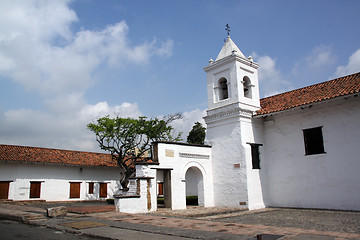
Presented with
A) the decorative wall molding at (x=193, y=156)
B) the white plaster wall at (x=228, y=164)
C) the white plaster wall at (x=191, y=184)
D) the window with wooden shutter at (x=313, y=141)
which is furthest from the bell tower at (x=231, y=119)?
the window with wooden shutter at (x=313, y=141)

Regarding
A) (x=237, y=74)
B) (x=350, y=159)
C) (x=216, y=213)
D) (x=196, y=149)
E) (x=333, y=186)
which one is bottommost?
(x=216, y=213)

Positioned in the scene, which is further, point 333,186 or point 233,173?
point 233,173

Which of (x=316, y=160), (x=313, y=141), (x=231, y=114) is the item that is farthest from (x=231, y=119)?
(x=316, y=160)

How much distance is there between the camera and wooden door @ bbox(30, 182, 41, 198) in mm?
23422

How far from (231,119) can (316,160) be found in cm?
440

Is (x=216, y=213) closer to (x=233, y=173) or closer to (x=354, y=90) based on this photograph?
(x=233, y=173)

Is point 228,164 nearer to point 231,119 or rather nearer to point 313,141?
point 231,119

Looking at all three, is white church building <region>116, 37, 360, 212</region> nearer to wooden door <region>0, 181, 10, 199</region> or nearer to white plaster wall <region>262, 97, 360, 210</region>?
white plaster wall <region>262, 97, 360, 210</region>

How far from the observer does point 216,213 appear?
1247 centimetres

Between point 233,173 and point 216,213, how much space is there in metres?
3.05

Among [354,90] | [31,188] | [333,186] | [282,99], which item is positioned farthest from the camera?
[31,188]

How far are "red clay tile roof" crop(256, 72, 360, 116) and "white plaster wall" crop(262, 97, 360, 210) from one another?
17.8 inches

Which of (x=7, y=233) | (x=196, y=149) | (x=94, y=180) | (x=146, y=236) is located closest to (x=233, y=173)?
(x=196, y=149)

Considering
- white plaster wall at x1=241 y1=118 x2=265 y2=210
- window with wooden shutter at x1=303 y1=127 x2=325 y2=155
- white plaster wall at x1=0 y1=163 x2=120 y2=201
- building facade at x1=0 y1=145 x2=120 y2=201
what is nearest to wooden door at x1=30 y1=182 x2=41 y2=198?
building facade at x1=0 y1=145 x2=120 y2=201
